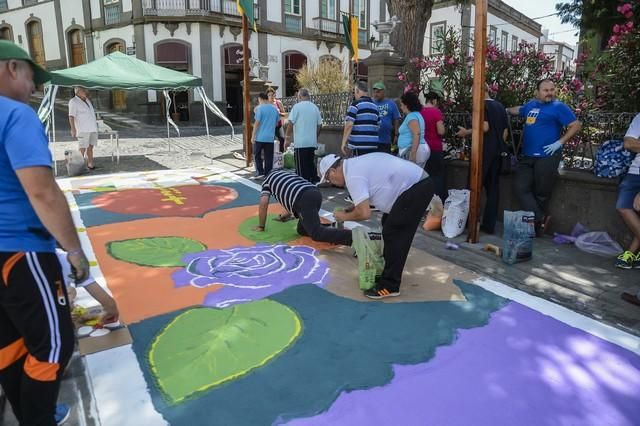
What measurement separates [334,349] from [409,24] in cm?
781

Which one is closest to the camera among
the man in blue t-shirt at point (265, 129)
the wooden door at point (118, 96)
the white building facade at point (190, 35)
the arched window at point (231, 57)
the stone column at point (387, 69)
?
the stone column at point (387, 69)

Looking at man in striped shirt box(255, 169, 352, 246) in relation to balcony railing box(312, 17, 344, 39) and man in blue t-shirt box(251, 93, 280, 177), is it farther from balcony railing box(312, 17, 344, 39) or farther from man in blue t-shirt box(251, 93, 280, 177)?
balcony railing box(312, 17, 344, 39)

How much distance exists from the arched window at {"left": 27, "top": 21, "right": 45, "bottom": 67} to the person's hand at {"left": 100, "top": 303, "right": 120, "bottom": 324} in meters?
28.5

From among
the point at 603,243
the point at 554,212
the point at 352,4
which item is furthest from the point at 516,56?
the point at 352,4

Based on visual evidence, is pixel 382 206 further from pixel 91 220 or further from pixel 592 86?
pixel 91 220

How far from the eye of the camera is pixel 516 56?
6.30 m

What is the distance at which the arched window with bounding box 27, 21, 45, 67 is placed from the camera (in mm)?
26547

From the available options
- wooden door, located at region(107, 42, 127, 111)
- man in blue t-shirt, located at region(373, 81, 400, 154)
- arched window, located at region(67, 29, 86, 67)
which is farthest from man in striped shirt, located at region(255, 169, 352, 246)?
arched window, located at region(67, 29, 86, 67)

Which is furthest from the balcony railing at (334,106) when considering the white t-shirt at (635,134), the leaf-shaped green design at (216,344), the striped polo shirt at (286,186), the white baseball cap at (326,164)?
the leaf-shaped green design at (216,344)

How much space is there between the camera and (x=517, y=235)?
454 cm

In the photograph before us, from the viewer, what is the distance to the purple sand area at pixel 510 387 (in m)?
2.45

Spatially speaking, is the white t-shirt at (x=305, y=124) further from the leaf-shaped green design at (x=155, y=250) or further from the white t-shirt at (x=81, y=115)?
the white t-shirt at (x=81, y=115)

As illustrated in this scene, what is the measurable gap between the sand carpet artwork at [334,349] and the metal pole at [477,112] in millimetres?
819

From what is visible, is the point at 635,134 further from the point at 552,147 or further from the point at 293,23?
the point at 293,23
